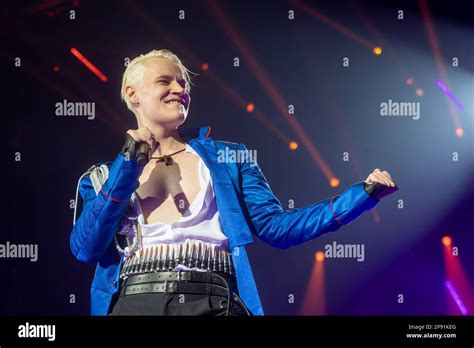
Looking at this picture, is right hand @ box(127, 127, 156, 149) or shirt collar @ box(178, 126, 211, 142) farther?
shirt collar @ box(178, 126, 211, 142)

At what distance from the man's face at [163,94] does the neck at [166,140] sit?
24 millimetres

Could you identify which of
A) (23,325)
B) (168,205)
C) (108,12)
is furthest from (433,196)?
→ (23,325)

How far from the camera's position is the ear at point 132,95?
3162 mm

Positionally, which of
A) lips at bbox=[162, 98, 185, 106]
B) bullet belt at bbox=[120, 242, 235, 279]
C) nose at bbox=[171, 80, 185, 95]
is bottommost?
bullet belt at bbox=[120, 242, 235, 279]

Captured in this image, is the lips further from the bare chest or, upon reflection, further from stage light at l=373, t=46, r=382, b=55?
stage light at l=373, t=46, r=382, b=55

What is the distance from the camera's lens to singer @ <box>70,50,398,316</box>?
2.74 meters

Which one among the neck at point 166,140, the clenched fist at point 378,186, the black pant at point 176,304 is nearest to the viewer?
the black pant at point 176,304

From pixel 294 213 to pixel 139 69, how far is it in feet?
3.13

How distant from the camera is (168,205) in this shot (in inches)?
→ 116

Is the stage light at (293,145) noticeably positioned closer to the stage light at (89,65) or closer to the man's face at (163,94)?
the man's face at (163,94)

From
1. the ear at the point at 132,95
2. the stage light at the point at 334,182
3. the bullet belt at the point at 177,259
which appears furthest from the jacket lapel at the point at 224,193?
the stage light at the point at 334,182

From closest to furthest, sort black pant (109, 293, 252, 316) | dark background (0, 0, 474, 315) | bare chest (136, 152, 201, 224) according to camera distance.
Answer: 1. black pant (109, 293, 252, 316)
2. bare chest (136, 152, 201, 224)
3. dark background (0, 0, 474, 315)

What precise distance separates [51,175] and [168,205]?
758 millimetres

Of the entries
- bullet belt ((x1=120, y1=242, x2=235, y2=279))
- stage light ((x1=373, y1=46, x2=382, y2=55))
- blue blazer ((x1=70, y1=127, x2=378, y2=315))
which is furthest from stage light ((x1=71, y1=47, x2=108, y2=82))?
stage light ((x1=373, y1=46, x2=382, y2=55))
